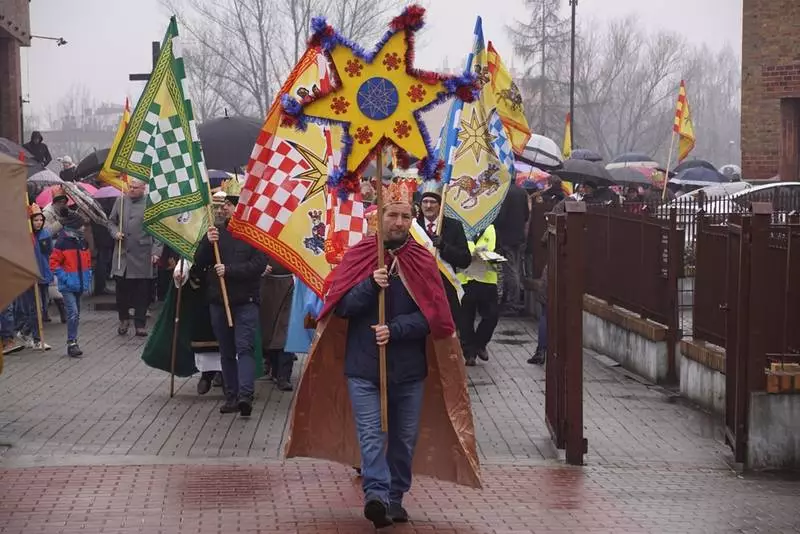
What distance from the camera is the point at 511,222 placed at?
1881 centimetres

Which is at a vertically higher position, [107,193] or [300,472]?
[107,193]

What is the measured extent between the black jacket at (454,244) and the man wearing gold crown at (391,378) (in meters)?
4.78

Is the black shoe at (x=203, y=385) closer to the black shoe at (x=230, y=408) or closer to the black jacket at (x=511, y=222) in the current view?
the black shoe at (x=230, y=408)

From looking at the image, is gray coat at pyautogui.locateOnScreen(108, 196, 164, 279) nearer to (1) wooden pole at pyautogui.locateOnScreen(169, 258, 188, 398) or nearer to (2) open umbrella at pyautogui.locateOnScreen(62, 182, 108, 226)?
Answer: (2) open umbrella at pyautogui.locateOnScreen(62, 182, 108, 226)

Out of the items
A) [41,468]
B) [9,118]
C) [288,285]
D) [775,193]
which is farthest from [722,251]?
[9,118]

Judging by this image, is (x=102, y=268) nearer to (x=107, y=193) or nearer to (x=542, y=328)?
(x=107, y=193)

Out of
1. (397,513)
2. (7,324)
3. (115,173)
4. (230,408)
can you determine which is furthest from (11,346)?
(397,513)

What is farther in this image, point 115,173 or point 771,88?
point 771,88

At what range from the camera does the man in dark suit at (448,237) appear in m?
13.5

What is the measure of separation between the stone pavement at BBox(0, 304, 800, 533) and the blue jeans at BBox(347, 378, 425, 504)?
315 mm

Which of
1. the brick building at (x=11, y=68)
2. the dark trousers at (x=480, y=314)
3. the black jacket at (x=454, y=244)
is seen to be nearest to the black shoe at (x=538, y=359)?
the dark trousers at (x=480, y=314)

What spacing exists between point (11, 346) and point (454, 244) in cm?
548

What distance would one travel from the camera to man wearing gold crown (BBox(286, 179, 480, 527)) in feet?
26.6

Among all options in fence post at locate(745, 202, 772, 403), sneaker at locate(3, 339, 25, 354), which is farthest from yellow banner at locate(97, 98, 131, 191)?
fence post at locate(745, 202, 772, 403)
